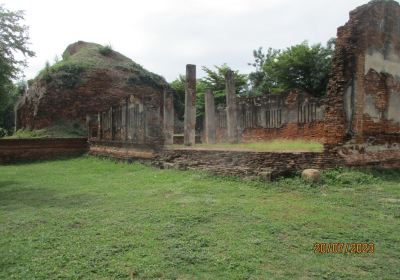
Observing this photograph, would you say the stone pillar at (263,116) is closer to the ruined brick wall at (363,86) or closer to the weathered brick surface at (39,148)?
the weathered brick surface at (39,148)

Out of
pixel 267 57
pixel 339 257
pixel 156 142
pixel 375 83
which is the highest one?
pixel 267 57

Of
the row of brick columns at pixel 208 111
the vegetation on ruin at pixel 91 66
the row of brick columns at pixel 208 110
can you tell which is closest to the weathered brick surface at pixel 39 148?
the vegetation on ruin at pixel 91 66

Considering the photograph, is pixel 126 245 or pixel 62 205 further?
pixel 62 205

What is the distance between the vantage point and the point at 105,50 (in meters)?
26.5

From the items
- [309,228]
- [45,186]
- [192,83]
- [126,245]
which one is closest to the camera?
[126,245]

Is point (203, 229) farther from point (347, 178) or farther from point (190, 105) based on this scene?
point (190, 105)

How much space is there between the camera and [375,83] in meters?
9.91

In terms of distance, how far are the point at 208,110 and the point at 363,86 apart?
7.61 meters

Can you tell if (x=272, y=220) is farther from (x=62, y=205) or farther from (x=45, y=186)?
(x=45, y=186)

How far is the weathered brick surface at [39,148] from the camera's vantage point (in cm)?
1788

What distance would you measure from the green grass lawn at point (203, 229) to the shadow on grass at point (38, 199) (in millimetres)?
23

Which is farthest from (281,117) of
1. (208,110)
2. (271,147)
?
(271,147)

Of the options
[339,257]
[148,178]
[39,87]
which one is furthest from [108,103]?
[339,257]

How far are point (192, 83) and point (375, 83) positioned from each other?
20.9ft
